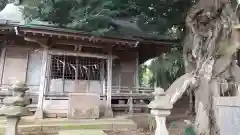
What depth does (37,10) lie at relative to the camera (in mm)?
8070

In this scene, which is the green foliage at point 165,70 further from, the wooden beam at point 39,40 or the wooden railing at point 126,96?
the wooden beam at point 39,40

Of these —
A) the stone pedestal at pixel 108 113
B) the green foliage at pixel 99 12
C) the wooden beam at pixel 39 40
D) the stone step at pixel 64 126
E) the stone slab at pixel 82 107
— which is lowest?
the stone step at pixel 64 126

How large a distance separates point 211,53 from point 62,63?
6.61m

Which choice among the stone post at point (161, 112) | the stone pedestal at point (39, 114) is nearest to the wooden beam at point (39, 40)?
the stone pedestal at point (39, 114)

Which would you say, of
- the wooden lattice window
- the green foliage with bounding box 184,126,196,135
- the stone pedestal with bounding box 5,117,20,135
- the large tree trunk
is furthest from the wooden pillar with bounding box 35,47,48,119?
the large tree trunk

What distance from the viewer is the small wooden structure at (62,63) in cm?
895

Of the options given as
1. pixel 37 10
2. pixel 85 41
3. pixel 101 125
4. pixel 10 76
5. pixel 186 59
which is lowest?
pixel 101 125

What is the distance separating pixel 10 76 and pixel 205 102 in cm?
868

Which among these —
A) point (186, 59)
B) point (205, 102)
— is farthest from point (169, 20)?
point (205, 102)

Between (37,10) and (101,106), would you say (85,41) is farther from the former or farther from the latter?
(101,106)

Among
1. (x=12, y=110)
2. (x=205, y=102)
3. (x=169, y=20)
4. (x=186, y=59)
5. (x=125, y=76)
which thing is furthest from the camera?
(x=125, y=76)

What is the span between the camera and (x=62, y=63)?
399 inches

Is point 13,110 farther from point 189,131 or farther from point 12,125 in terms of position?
point 189,131

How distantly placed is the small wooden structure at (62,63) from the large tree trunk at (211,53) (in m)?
3.27
